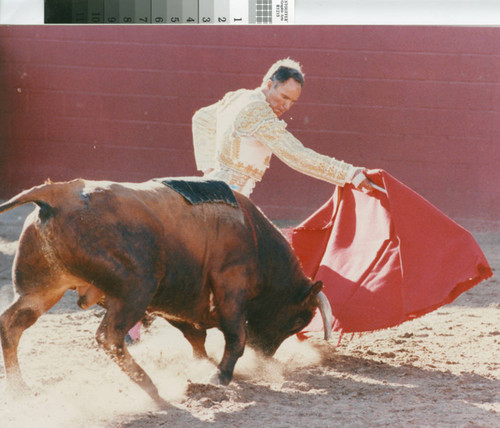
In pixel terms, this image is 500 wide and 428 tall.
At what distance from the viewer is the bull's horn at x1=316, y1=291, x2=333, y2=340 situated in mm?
3943

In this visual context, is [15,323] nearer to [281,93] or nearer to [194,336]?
[194,336]

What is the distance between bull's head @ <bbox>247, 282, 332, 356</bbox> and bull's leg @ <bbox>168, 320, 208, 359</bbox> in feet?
0.70

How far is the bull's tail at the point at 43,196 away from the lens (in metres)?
3.12

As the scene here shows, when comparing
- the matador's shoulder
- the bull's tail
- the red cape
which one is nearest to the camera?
the bull's tail

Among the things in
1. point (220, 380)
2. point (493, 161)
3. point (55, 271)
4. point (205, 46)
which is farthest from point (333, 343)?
point (205, 46)

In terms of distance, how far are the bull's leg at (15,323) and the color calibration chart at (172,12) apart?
550cm

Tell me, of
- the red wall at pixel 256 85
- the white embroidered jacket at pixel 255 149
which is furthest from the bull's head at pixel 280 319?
the red wall at pixel 256 85

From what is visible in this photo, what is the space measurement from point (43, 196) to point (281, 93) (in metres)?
1.49

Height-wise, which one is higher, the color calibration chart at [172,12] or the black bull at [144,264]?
the color calibration chart at [172,12]

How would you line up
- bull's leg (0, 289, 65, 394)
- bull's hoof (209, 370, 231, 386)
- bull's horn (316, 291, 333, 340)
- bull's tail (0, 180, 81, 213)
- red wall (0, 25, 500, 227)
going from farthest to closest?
red wall (0, 25, 500, 227)
bull's horn (316, 291, 333, 340)
bull's hoof (209, 370, 231, 386)
bull's leg (0, 289, 65, 394)
bull's tail (0, 180, 81, 213)

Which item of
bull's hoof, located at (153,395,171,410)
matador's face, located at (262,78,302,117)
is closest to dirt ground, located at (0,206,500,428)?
bull's hoof, located at (153,395,171,410)

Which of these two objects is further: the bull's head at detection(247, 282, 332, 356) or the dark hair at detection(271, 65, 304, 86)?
the dark hair at detection(271, 65, 304, 86)

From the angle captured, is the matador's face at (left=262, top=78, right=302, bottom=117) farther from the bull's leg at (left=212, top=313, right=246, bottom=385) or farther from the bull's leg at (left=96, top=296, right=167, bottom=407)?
the bull's leg at (left=96, top=296, right=167, bottom=407)

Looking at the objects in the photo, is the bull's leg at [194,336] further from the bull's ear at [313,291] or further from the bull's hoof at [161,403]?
the bull's hoof at [161,403]
